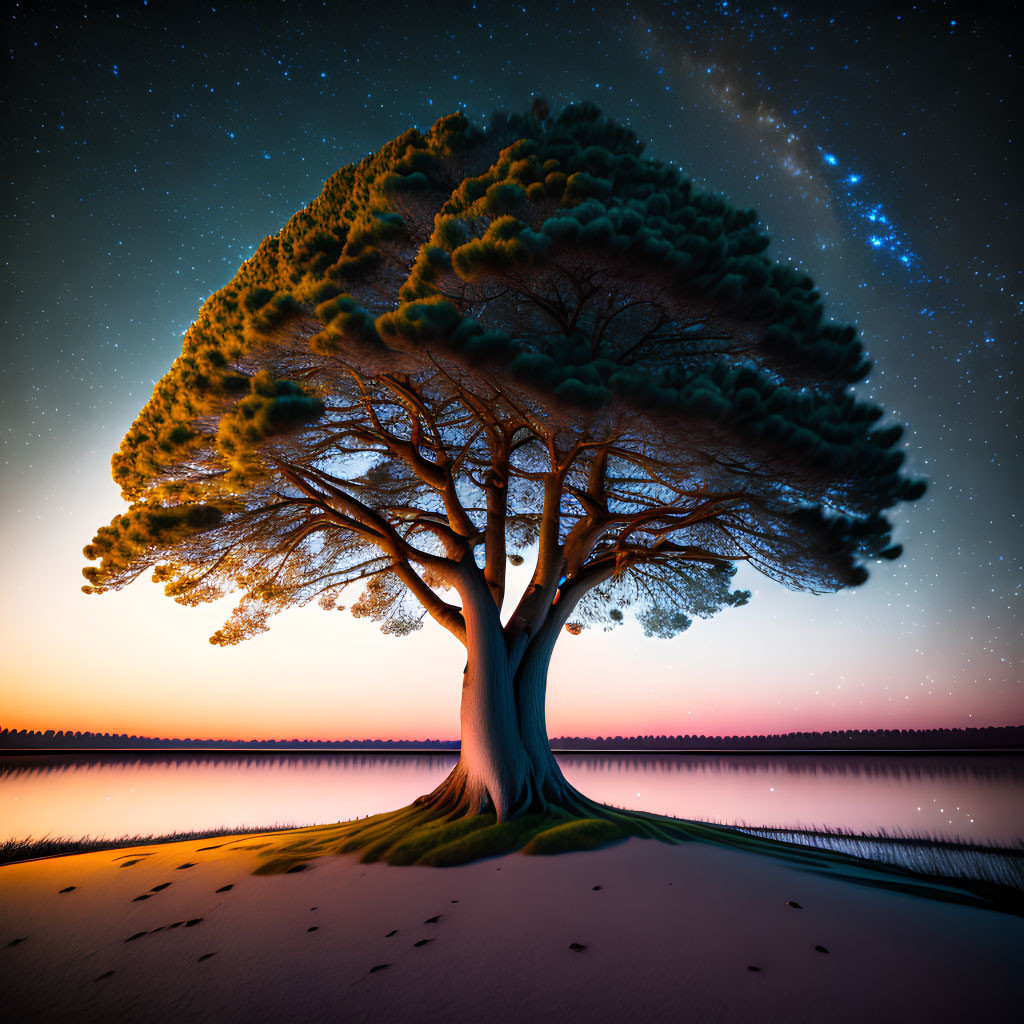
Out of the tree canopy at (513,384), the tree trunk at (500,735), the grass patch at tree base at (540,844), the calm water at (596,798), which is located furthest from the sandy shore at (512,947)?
the calm water at (596,798)

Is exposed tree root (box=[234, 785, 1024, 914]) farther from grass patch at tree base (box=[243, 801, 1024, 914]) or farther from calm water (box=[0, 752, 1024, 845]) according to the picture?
calm water (box=[0, 752, 1024, 845])

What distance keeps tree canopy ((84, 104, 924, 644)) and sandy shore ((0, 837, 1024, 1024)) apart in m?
3.47

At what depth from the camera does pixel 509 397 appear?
580 centimetres

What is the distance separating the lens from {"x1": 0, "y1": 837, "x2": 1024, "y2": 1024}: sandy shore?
2645 millimetres

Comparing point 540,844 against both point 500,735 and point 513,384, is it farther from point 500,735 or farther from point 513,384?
A: point 513,384

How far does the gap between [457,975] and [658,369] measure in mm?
5763

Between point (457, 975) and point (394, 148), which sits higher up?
point (394, 148)

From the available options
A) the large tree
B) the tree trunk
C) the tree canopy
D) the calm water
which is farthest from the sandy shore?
the calm water

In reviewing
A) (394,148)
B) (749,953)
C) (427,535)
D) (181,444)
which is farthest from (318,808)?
(394,148)

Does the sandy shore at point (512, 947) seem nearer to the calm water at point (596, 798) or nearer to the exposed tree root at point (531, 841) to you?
the exposed tree root at point (531, 841)

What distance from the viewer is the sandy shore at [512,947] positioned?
2645 mm

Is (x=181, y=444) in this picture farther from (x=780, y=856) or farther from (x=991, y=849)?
(x=991, y=849)

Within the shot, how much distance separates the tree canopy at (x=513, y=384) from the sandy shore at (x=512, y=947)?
137 inches

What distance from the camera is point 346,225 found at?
23.1ft
